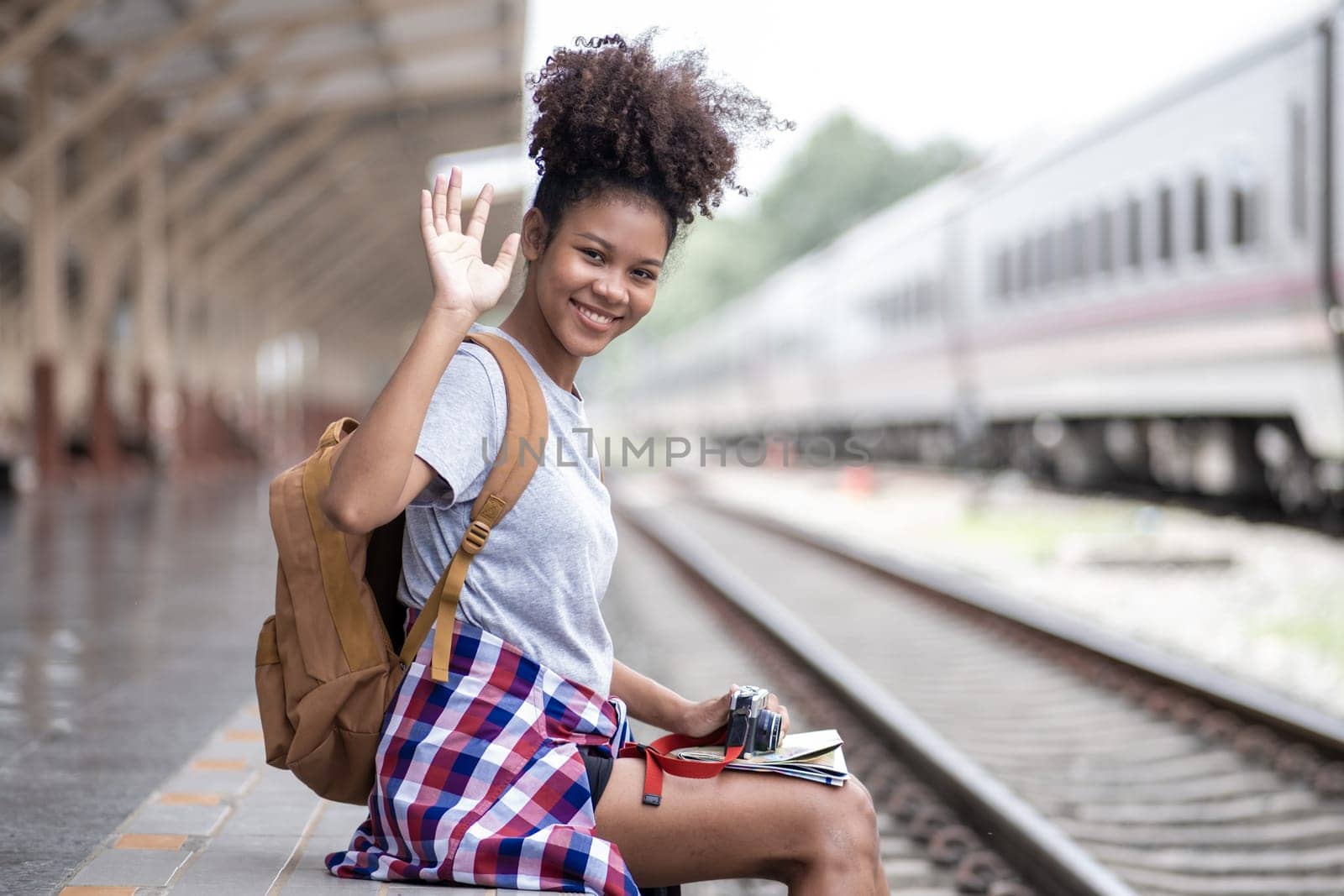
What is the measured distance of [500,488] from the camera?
1995 mm

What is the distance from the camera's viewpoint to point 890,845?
4.12 metres

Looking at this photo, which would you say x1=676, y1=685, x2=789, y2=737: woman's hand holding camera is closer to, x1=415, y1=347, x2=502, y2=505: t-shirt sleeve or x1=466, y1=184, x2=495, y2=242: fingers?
x1=415, y1=347, x2=502, y2=505: t-shirt sleeve

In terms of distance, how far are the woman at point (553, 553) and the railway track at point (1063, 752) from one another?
1696mm

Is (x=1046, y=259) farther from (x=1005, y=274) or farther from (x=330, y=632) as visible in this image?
(x=330, y=632)

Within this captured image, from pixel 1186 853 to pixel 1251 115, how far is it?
25.0 feet

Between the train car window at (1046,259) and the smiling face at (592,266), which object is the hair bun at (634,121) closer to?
the smiling face at (592,266)

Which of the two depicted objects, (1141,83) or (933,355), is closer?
(1141,83)

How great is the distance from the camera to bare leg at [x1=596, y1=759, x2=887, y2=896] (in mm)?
2033

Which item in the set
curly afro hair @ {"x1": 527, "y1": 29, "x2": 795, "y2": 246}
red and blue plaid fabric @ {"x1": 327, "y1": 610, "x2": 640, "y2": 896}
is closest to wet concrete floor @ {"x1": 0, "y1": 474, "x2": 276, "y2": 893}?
red and blue plaid fabric @ {"x1": 327, "y1": 610, "x2": 640, "y2": 896}

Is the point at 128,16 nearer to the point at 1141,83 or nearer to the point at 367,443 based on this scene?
the point at 1141,83

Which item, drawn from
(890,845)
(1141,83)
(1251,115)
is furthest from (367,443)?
(1141,83)

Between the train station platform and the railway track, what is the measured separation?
25cm

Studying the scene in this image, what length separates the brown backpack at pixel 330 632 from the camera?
206 centimetres

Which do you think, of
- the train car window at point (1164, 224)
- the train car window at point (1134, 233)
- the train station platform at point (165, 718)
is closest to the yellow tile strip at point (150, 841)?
the train station platform at point (165, 718)
